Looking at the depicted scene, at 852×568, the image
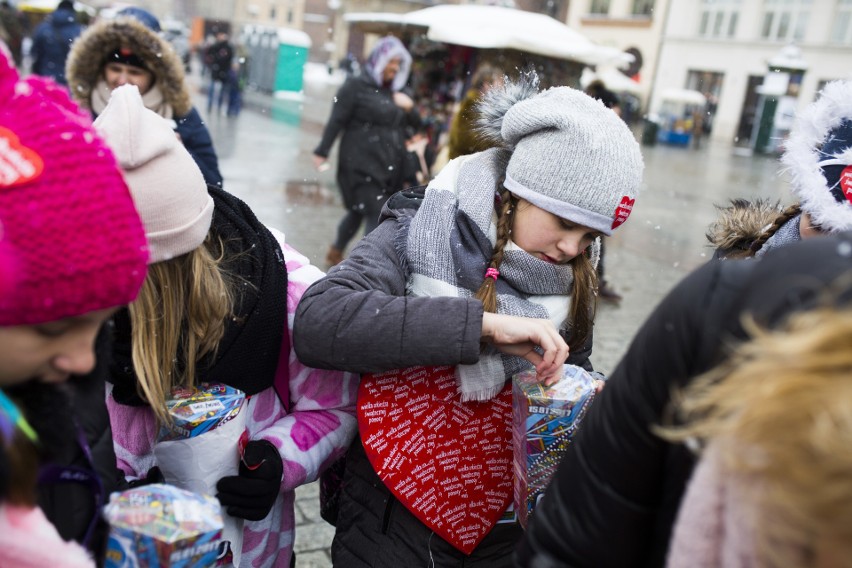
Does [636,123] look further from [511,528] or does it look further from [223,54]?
[511,528]

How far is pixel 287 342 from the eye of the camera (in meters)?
1.75

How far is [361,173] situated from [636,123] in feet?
79.4

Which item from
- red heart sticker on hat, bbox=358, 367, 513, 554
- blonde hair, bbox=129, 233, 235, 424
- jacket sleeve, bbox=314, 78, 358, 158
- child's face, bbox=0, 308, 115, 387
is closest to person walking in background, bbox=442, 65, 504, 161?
red heart sticker on hat, bbox=358, 367, 513, 554

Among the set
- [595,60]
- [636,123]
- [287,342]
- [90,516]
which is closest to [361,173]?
[287,342]

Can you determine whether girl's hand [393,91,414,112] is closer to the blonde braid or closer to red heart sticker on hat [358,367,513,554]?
the blonde braid

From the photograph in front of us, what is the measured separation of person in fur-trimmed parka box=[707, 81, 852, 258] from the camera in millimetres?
1814

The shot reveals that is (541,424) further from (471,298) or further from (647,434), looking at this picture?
(647,434)

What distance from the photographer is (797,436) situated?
26.0 inches

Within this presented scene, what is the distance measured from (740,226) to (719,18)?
40.2 meters

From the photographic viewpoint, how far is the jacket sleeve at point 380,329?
4.90 feet

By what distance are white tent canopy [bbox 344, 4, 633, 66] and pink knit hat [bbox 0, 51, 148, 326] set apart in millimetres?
9301

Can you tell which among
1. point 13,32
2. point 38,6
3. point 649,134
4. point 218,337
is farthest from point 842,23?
point 218,337

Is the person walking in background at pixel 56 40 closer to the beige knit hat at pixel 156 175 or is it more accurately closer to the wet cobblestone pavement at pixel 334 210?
the wet cobblestone pavement at pixel 334 210

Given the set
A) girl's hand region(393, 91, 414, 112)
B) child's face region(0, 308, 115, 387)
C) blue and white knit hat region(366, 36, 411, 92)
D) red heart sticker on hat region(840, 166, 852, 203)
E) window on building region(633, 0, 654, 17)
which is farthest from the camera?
window on building region(633, 0, 654, 17)
